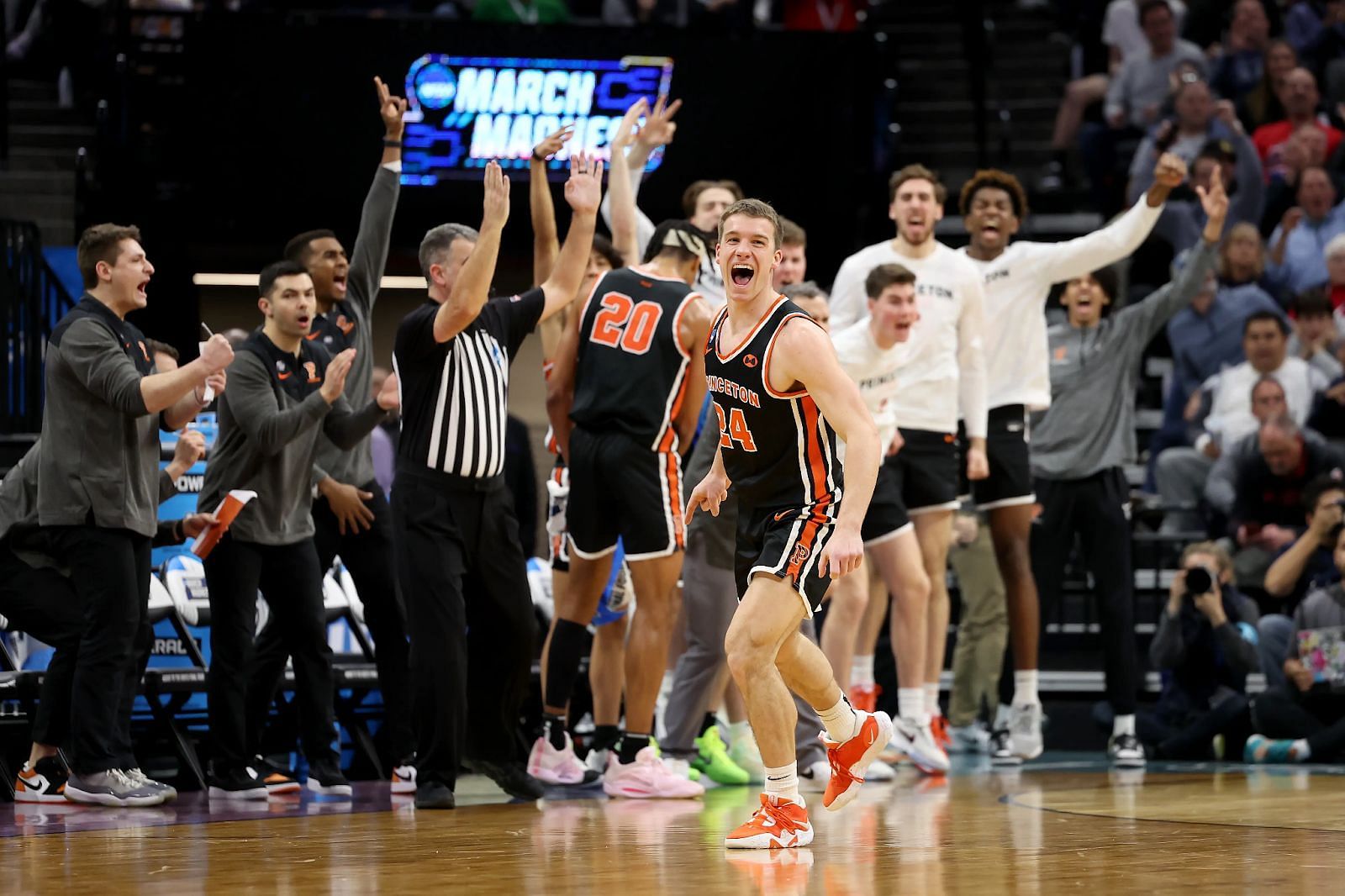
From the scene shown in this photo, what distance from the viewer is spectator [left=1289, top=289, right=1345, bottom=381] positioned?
11500 mm

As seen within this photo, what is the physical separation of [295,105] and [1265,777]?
8056 millimetres

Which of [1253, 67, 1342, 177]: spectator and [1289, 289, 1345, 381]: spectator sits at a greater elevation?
[1253, 67, 1342, 177]: spectator

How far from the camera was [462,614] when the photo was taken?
6.50 metres

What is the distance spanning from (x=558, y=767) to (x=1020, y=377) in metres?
2.84

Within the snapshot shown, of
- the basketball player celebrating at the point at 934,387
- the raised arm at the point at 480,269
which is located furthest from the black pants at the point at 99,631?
the basketball player celebrating at the point at 934,387

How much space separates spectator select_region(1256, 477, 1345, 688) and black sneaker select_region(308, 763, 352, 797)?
4.61 meters

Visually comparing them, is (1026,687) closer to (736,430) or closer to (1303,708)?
(1303,708)

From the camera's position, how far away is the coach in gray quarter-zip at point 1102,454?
28.6 ft

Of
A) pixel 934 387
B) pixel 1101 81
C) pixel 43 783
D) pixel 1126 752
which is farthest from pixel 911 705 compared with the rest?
pixel 1101 81

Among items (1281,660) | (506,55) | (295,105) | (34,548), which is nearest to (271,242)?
(295,105)

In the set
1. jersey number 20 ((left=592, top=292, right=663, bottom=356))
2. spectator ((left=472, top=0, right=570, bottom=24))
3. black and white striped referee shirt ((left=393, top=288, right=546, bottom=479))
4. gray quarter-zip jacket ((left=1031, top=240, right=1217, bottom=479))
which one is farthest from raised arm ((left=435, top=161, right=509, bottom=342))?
spectator ((left=472, top=0, right=570, bottom=24))

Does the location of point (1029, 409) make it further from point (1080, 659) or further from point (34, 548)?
point (34, 548)

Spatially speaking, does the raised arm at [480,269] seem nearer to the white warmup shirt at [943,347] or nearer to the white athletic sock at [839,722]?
the white athletic sock at [839,722]

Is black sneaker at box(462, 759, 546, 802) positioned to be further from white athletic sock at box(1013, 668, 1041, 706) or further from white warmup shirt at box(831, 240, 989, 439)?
white athletic sock at box(1013, 668, 1041, 706)
